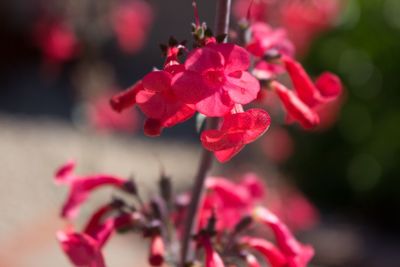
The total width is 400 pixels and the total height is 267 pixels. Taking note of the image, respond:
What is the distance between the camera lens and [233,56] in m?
1.24

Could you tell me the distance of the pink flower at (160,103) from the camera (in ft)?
3.96

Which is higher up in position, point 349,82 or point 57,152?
point 349,82

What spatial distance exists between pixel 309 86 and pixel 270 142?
4.33 m

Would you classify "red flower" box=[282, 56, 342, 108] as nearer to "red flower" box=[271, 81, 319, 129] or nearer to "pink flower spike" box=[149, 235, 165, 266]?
"red flower" box=[271, 81, 319, 129]

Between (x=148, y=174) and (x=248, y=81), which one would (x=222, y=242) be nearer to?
(x=248, y=81)

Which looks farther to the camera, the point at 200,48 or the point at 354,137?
the point at 354,137

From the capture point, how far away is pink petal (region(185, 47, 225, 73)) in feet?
3.87

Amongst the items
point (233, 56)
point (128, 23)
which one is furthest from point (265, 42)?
point (128, 23)

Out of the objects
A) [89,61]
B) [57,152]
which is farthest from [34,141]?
[89,61]

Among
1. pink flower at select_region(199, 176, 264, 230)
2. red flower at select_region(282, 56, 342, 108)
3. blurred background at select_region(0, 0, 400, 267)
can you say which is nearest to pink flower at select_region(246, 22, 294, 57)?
red flower at select_region(282, 56, 342, 108)

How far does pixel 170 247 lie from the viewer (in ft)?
5.79

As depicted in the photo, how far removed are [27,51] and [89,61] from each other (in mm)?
6974

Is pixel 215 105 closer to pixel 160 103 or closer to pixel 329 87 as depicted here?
pixel 160 103

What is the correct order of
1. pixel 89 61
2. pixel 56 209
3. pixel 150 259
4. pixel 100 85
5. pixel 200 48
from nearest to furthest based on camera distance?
1. pixel 200 48
2. pixel 150 259
3. pixel 89 61
4. pixel 100 85
5. pixel 56 209
